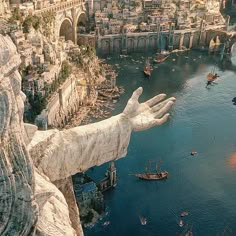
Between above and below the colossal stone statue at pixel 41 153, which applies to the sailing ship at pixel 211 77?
below

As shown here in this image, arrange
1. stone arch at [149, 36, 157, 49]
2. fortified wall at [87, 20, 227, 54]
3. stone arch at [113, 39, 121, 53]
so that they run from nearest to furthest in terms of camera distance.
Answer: fortified wall at [87, 20, 227, 54]
stone arch at [113, 39, 121, 53]
stone arch at [149, 36, 157, 49]

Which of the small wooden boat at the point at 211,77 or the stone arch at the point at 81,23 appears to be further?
the stone arch at the point at 81,23

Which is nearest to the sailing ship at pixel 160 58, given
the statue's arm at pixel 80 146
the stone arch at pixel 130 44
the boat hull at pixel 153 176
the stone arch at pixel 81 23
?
the stone arch at pixel 130 44

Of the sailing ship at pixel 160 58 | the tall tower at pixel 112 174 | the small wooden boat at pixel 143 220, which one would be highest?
the sailing ship at pixel 160 58

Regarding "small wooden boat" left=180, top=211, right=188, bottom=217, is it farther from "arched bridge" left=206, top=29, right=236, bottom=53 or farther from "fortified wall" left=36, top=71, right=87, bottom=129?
"arched bridge" left=206, top=29, right=236, bottom=53

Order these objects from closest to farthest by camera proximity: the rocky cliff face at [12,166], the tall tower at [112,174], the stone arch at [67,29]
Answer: the rocky cliff face at [12,166], the tall tower at [112,174], the stone arch at [67,29]

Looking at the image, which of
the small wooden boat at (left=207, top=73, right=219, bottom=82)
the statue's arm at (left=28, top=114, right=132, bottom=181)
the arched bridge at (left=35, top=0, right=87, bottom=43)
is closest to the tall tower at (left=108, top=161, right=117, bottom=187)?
the statue's arm at (left=28, top=114, right=132, bottom=181)

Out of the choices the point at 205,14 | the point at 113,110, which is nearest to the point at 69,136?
the point at 113,110

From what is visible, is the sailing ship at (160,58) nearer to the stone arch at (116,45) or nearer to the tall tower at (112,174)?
the stone arch at (116,45)

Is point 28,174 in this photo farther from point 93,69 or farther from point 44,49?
point 93,69
